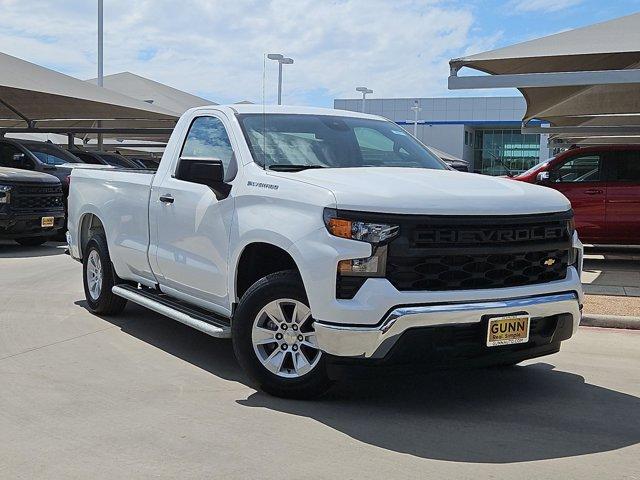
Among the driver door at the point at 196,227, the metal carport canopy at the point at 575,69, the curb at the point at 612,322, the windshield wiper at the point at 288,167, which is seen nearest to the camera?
the windshield wiper at the point at 288,167

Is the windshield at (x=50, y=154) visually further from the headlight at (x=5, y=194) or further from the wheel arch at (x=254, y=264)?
the wheel arch at (x=254, y=264)

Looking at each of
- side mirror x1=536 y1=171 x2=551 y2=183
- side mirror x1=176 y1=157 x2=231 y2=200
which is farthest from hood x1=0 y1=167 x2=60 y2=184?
side mirror x1=176 y1=157 x2=231 y2=200

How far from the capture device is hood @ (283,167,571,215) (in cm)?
465

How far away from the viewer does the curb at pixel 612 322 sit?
7.98 meters

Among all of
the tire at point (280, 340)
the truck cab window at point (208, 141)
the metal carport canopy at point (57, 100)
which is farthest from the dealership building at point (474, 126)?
the tire at point (280, 340)

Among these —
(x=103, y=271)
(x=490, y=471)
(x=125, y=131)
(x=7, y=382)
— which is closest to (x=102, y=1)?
(x=125, y=131)

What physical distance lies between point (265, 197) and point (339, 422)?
153 centimetres

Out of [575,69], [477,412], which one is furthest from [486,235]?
[575,69]

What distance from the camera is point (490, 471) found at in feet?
13.3

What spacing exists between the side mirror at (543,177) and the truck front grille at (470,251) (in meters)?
8.42

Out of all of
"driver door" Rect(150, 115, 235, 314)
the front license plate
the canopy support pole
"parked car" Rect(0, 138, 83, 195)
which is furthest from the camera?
the canopy support pole

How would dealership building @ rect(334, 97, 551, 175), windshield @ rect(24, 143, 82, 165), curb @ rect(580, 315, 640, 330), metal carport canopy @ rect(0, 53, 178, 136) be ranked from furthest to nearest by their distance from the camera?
dealership building @ rect(334, 97, 551, 175) → metal carport canopy @ rect(0, 53, 178, 136) → windshield @ rect(24, 143, 82, 165) → curb @ rect(580, 315, 640, 330)

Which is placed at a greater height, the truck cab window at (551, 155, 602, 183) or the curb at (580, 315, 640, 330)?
the truck cab window at (551, 155, 602, 183)

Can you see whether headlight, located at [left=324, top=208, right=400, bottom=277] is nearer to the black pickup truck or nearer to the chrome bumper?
the chrome bumper
